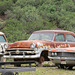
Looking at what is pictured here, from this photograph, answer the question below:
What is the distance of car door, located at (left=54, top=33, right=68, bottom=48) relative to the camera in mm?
16078

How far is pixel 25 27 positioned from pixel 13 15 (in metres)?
12.2

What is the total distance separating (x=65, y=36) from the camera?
16.5m

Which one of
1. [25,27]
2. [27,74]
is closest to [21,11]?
[25,27]

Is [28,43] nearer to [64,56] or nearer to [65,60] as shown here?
[64,56]

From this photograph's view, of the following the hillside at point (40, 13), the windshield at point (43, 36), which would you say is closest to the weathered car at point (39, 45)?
the windshield at point (43, 36)

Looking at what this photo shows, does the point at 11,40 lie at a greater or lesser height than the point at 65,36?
lesser

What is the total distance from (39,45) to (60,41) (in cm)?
162

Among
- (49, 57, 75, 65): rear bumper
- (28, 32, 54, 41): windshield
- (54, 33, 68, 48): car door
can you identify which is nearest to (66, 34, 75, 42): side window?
(54, 33, 68, 48): car door

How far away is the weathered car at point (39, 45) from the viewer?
1497 centimetres

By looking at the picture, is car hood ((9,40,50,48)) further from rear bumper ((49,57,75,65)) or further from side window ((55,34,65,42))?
rear bumper ((49,57,75,65))

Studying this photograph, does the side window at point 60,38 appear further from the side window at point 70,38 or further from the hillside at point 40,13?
the hillside at point 40,13

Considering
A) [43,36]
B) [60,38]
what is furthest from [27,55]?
[60,38]

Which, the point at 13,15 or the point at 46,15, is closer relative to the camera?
the point at 13,15

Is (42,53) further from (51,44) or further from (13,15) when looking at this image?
(13,15)
